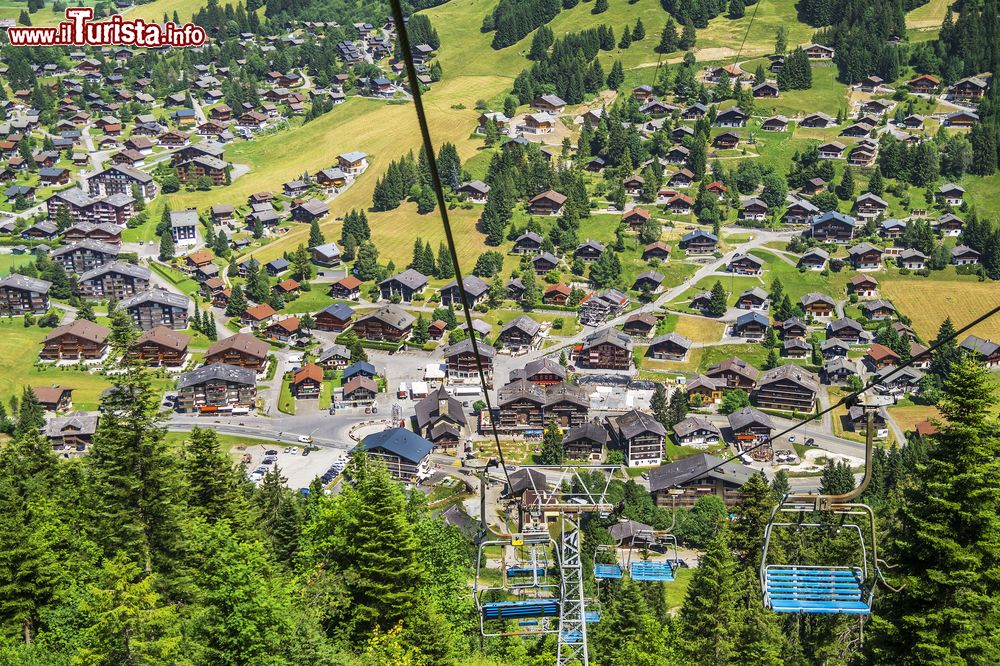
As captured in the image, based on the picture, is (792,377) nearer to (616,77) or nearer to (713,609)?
(713,609)

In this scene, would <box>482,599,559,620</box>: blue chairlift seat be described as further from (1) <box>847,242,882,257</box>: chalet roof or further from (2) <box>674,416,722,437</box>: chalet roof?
(1) <box>847,242,882,257</box>: chalet roof

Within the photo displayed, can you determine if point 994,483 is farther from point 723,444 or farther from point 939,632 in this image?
point 723,444

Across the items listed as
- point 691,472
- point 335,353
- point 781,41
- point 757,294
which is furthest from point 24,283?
point 781,41

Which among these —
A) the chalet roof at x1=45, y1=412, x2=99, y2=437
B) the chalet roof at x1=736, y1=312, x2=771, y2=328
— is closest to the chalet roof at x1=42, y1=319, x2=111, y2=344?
the chalet roof at x1=45, y1=412, x2=99, y2=437

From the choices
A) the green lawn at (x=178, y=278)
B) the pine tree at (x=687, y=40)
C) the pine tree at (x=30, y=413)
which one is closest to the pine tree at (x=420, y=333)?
the green lawn at (x=178, y=278)

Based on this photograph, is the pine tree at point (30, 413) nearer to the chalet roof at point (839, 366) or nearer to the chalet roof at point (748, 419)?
the chalet roof at point (748, 419)

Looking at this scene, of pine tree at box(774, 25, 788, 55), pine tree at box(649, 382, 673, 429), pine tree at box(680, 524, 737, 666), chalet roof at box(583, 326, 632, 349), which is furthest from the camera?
pine tree at box(774, 25, 788, 55)
